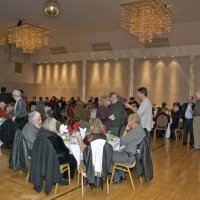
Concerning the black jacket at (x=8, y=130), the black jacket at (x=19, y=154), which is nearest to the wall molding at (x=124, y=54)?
the black jacket at (x=8, y=130)

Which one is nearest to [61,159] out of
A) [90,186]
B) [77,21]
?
[90,186]

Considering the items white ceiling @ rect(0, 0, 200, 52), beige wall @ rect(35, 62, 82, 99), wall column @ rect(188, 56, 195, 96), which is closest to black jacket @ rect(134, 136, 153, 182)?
white ceiling @ rect(0, 0, 200, 52)

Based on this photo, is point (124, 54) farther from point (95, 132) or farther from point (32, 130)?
point (95, 132)

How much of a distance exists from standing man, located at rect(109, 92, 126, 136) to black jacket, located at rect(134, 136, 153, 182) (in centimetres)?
136

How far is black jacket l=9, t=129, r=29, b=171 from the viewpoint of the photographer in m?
4.88

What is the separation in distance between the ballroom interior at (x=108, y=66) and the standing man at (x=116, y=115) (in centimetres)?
125

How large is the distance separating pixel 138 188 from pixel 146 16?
203 inches

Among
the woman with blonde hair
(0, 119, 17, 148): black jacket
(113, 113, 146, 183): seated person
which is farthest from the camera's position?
(0, 119, 17, 148): black jacket

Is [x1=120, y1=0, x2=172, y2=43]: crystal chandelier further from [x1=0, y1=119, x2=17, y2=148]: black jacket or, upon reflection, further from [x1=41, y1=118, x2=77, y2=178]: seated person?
[x1=41, y1=118, x2=77, y2=178]: seated person

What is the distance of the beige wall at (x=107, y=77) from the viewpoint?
46.2ft

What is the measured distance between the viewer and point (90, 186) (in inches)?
181

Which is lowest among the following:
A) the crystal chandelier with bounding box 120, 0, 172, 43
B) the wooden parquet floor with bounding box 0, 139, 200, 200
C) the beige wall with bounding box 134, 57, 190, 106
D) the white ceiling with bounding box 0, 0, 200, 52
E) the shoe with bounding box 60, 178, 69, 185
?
the wooden parquet floor with bounding box 0, 139, 200, 200

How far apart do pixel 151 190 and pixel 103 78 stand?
1049 cm

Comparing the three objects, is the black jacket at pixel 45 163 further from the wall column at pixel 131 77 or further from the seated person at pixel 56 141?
the wall column at pixel 131 77
